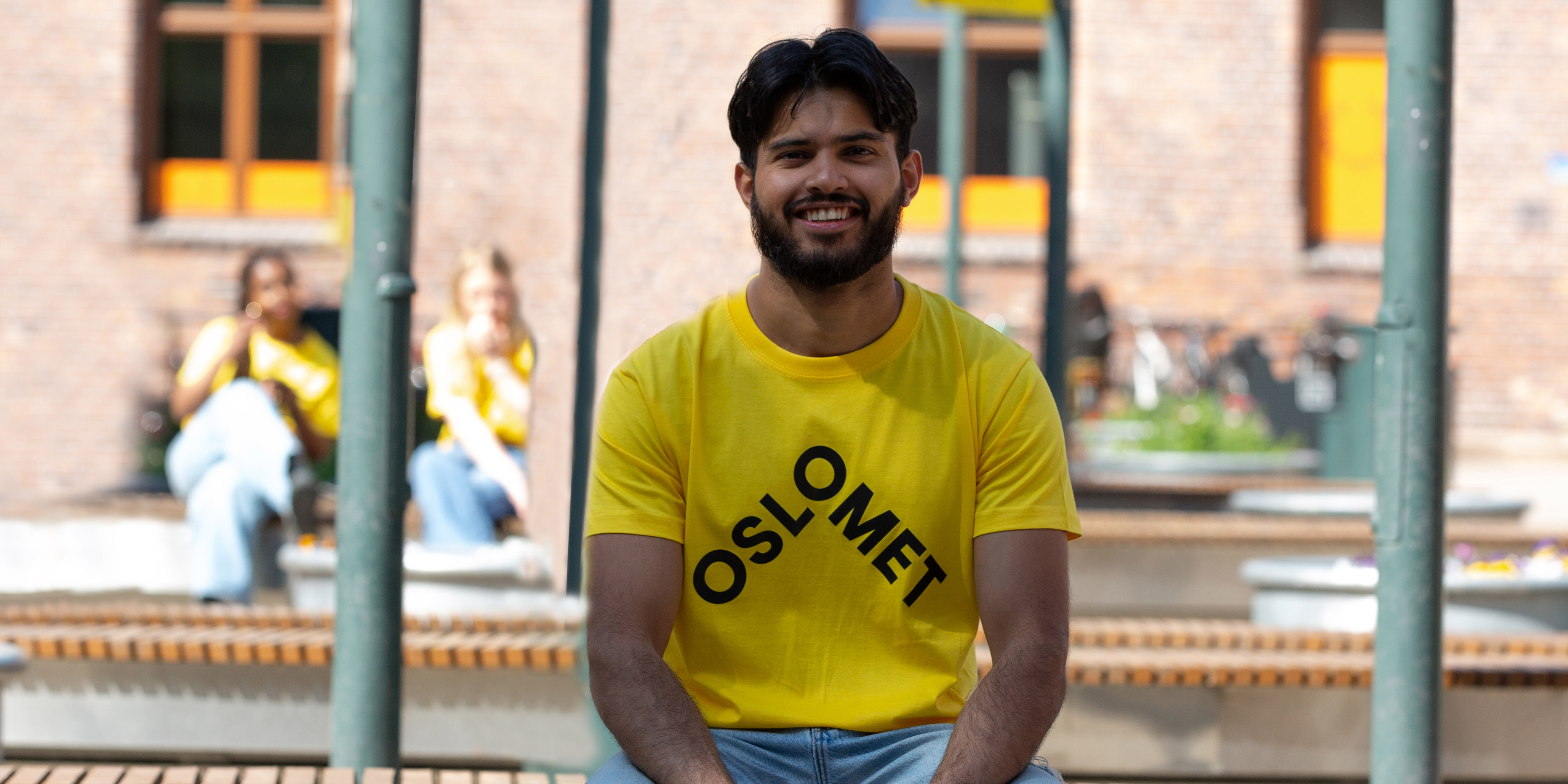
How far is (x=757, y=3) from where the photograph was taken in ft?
13.2

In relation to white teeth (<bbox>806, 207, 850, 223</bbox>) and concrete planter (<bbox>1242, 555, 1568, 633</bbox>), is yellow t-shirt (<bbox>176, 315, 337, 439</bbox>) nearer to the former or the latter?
concrete planter (<bbox>1242, 555, 1568, 633</bbox>)

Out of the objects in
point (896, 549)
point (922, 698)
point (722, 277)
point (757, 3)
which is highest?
point (757, 3)

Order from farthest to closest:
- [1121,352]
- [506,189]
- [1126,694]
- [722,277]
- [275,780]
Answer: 1. [1121,352]
2. [506,189]
3. [1126,694]
4. [722,277]
5. [275,780]

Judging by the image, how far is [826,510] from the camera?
87.8 inches

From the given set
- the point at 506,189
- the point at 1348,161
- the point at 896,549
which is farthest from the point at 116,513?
the point at 1348,161

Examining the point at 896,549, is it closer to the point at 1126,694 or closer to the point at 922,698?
the point at 922,698

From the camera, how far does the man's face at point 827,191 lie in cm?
221

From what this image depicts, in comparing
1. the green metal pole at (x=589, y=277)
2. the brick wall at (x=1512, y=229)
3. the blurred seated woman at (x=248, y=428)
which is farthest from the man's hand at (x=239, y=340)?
the brick wall at (x=1512, y=229)

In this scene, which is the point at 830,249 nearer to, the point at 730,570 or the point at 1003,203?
the point at 730,570

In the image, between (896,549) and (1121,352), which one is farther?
(1121,352)

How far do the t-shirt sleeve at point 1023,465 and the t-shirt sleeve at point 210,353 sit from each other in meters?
4.11

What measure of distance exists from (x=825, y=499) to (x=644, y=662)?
0.30 meters

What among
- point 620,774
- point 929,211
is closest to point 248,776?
point 620,774

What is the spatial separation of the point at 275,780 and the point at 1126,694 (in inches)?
69.3
